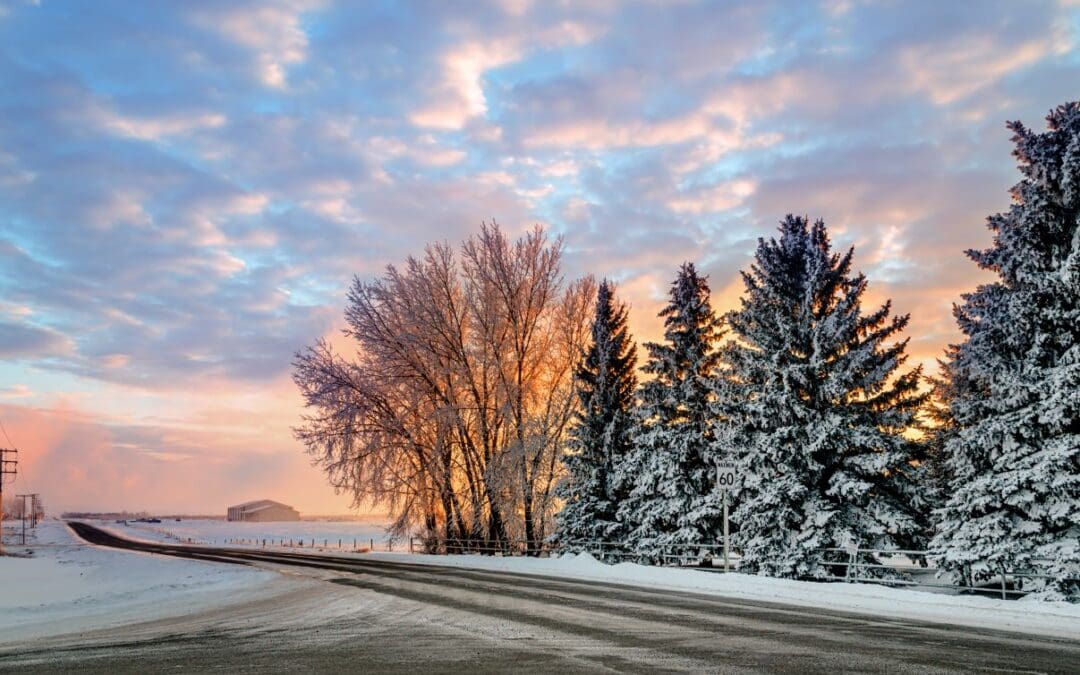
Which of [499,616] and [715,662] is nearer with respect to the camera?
[715,662]

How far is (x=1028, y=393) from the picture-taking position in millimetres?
17250

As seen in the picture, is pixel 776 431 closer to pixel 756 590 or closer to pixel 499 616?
pixel 756 590

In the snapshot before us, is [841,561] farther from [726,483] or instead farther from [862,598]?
[862,598]

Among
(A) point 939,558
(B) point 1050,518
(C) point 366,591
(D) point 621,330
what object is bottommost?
(C) point 366,591

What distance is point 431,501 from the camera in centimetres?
4009

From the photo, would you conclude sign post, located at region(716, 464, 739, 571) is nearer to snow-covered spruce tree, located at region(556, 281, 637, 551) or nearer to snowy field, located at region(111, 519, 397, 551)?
snow-covered spruce tree, located at region(556, 281, 637, 551)

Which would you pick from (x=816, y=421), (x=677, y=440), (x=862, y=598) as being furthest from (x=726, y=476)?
(x=862, y=598)

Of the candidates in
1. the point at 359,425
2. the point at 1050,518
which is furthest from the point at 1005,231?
the point at 359,425

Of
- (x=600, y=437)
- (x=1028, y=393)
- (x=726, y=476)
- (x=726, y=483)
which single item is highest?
(x=1028, y=393)

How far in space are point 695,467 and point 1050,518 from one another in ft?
42.5

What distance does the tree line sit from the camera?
17.4 meters

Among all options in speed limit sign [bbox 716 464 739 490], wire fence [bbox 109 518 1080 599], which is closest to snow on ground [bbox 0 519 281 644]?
wire fence [bbox 109 518 1080 599]

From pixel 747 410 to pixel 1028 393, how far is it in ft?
25.1

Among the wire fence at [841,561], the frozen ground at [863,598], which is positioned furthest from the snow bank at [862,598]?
the wire fence at [841,561]
